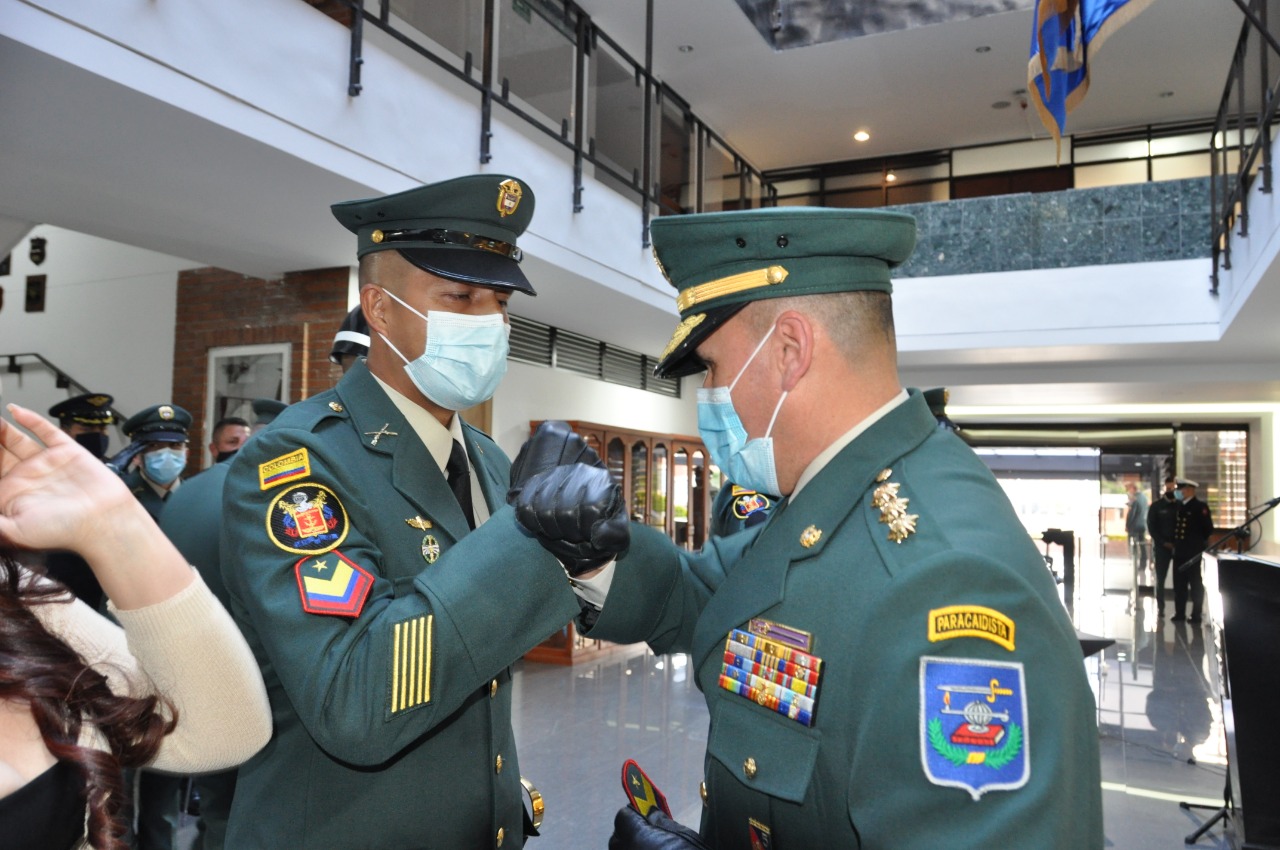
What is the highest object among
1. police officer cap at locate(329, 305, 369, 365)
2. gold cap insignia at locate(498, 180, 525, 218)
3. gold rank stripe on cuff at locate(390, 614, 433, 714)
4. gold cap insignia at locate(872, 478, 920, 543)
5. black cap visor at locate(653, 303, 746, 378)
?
gold cap insignia at locate(498, 180, 525, 218)

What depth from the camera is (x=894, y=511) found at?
1.04 m

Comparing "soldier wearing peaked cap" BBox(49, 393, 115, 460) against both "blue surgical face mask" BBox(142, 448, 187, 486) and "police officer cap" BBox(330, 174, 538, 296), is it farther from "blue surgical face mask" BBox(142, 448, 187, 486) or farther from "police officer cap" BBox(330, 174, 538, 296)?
"police officer cap" BBox(330, 174, 538, 296)

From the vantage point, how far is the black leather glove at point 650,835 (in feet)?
3.39

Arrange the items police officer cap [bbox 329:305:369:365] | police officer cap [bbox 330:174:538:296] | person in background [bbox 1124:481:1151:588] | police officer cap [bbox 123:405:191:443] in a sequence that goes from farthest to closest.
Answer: person in background [bbox 1124:481:1151:588] → police officer cap [bbox 123:405:191:443] → police officer cap [bbox 329:305:369:365] → police officer cap [bbox 330:174:538:296]

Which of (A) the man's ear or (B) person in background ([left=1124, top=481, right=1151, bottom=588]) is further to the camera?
(B) person in background ([left=1124, top=481, right=1151, bottom=588])

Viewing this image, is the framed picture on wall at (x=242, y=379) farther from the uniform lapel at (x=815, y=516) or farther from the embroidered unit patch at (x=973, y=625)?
the embroidered unit patch at (x=973, y=625)

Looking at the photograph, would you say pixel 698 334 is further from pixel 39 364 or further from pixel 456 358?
pixel 39 364

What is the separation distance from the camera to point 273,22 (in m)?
3.80

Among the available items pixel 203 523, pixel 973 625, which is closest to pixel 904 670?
pixel 973 625

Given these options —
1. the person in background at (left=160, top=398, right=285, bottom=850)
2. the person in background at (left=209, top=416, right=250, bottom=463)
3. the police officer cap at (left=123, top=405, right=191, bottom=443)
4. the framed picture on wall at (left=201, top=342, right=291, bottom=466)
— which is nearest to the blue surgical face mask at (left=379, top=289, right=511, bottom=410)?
the person in background at (left=160, top=398, right=285, bottom=850)

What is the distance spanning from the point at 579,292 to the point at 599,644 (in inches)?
124

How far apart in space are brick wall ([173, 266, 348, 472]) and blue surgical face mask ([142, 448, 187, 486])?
1.37 meters

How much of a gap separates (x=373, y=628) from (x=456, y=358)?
64 centimetres

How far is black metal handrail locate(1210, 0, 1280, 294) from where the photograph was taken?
5.31 m
